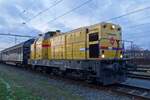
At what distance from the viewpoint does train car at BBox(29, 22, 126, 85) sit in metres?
13.1

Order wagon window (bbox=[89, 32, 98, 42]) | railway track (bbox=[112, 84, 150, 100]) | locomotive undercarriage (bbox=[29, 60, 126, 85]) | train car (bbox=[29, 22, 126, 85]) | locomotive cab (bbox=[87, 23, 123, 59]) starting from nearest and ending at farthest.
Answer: railway track (bbox=[112, 84, 150, 100]) < locomotive undercarriage (bbox=[29, 60, 126, 85]) < train car (bbox=[29, 22, 126, 85]) < locomotive cab (bbox=[87, 23, 123, 59]) < wagon window (bbox=[89, 32, 98, 42])

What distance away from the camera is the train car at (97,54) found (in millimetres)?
13070

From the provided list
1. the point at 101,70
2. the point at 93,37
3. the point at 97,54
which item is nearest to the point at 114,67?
the point at 101,70

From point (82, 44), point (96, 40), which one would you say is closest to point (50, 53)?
Result: point (82, 44)

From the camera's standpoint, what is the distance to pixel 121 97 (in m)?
10.5

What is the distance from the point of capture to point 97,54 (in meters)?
13.8

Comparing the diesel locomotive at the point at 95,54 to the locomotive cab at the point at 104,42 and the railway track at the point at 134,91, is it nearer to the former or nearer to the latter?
the locomotive cab at the point at 104,42

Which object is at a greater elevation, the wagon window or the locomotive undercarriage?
the wagon window

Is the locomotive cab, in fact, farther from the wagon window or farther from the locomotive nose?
the locomotive nose

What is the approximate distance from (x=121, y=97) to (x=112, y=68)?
2.61 metres

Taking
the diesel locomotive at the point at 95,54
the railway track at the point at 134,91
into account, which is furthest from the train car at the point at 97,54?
the railway track at the point at 134,91

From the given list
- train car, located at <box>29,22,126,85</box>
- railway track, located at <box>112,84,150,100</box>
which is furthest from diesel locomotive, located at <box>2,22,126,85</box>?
railway track, located at <box>112,84,150,100</box>

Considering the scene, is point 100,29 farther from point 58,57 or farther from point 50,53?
point 50,53

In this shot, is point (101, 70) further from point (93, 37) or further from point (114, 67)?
point (93, 37)
